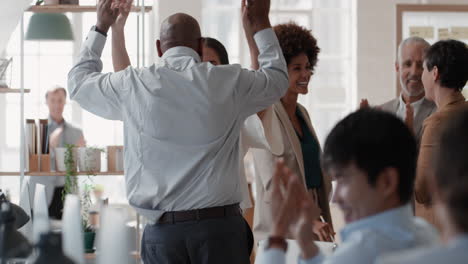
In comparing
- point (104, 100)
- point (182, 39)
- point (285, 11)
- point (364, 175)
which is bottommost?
point (364, 175)

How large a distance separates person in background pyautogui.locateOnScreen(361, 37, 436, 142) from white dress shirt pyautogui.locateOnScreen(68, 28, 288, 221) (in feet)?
3.74

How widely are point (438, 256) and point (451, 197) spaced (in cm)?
7

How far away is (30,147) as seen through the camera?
4.79 metres

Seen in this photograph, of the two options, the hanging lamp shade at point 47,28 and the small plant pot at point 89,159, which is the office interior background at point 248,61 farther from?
the small plant pot at point 89,159

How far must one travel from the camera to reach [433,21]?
821cm

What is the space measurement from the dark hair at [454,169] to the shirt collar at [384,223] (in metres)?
0.43

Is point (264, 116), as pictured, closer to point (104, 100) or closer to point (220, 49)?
point (220, 49)

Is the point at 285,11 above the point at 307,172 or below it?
above

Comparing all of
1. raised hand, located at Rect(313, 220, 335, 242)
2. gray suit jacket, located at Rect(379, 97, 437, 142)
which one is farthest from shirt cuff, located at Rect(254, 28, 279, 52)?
gray suit jacket, located at Rect(379, 97, 437, 142)

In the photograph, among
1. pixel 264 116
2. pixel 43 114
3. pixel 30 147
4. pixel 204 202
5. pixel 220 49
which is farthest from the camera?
pixel 43 114

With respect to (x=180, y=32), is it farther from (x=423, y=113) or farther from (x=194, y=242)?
(x=423, y=113)

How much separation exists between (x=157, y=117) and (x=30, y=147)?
231 centimetres

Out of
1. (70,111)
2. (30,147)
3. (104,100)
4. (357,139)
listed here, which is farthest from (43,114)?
(357,139)

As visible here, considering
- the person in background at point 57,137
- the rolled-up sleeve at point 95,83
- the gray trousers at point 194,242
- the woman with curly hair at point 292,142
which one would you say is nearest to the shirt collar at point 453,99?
the woman with curly hair at point 292,142
